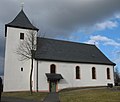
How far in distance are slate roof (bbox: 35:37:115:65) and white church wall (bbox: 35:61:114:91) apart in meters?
0.95

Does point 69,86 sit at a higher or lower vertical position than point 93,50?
lower

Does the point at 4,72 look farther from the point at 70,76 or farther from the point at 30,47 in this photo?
the point at 70,76

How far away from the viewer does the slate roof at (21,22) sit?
112 feet

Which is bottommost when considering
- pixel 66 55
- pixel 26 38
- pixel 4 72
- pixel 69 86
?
pixel 69 86

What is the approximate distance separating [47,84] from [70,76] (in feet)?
16.6

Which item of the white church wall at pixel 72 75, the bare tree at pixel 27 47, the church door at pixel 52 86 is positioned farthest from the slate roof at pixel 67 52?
the church door at pixel 52 86

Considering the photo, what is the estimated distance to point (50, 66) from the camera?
3297cm

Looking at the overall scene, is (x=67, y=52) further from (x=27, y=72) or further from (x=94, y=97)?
(x=94, y=97)

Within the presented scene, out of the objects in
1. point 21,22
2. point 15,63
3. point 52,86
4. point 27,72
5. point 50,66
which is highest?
point 21,22

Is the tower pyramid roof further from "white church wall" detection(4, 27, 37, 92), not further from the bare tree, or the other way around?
the bare tree

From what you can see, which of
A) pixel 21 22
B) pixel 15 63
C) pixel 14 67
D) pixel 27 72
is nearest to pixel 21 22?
pixel 21 22

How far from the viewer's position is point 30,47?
3238 cm

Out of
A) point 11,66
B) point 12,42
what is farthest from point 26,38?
point 11,66

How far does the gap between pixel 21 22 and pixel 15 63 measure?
8468 millimetres
